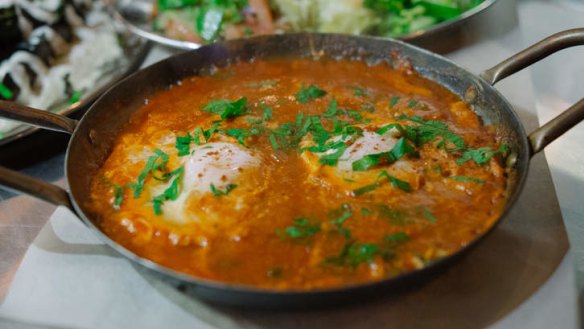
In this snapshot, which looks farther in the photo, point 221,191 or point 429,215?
point 221,191

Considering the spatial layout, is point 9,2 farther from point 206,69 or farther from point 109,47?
point 206,69

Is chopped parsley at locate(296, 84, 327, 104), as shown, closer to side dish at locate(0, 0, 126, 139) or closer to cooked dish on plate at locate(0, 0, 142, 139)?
cooked dish on plate at locate(0, 0, 142, 139)

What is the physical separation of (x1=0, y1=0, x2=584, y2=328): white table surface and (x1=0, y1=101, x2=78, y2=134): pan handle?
33.3 inches

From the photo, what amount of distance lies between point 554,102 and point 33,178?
10.1 feet

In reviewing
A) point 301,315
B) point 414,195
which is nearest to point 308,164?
point 414,195

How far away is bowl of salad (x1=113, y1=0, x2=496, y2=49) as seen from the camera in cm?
401

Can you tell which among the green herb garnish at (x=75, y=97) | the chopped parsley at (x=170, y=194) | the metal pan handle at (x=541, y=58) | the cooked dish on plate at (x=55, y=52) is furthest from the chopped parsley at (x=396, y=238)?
the green herb garnish at (x=75, y=97)

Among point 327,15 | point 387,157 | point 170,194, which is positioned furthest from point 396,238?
point 327,15

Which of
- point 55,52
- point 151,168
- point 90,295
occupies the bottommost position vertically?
point 55,52

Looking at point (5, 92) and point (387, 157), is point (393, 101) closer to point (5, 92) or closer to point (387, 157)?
point (387, 157)

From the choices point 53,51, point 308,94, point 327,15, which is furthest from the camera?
point 327,15

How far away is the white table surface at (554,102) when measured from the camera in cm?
194

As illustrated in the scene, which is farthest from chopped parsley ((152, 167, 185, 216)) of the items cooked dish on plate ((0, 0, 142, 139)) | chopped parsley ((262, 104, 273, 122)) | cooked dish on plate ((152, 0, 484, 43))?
cooked dish on plate ((152, 0, 484, 43))

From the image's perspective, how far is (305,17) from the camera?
4277mm
